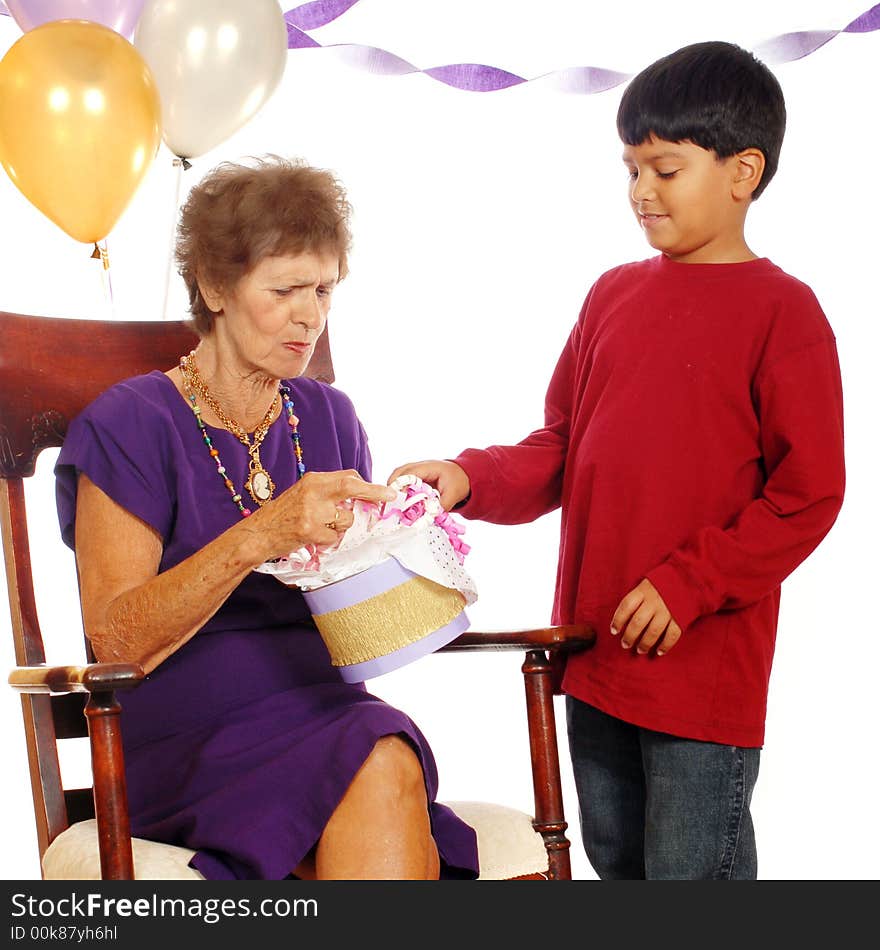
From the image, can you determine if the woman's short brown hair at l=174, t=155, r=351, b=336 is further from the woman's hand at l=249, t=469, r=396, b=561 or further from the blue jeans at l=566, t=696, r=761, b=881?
the blue jeans at l=566, t=696, r=761, b=881

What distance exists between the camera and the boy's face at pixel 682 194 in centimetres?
154

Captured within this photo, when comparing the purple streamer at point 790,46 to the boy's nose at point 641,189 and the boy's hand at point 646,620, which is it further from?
the boy's hand at point 646,620

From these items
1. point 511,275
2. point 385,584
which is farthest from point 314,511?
point 511,275

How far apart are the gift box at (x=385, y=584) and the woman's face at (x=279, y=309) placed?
12.2 inches

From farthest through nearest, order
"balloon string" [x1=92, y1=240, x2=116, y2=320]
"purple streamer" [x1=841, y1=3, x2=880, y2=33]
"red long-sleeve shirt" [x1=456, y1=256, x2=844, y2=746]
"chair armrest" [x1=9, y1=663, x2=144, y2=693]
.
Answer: "purple streamer" [x1=841, y1=3, x2=880, y2=33] → "balloon string" [x1=92, y1=240, x2=116, y2=320] → "red long-sleeve shirt" [x1=456, y1=256, x2=844, y2=746] → "chair armrest" [x1=9, y1=663, x2=144, y2=693]

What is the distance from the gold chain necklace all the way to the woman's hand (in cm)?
24

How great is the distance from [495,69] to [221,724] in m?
1.68

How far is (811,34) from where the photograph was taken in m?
2.60

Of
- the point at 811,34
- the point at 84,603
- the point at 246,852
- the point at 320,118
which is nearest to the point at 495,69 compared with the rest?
the point at 320,118

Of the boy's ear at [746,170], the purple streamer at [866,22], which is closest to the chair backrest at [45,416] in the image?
the boy's ear at [746,170]

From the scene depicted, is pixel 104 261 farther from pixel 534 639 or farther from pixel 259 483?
pixel 534 639

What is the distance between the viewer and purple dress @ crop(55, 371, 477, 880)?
4.46 feet

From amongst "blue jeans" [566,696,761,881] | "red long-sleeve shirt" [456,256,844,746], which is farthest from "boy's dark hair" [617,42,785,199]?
"blue jeans" [566,696,761,881]

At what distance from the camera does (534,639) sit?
1556 millimetres
